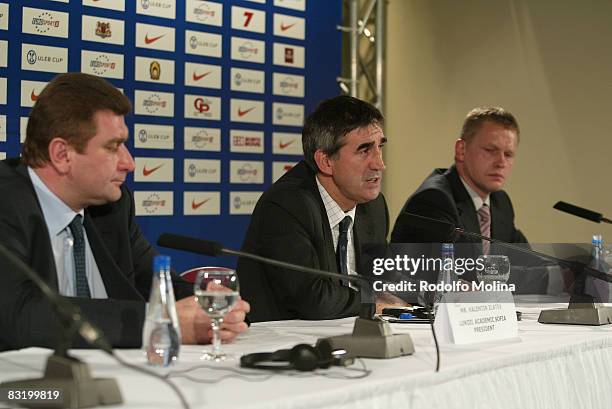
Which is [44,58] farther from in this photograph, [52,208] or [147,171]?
[52,208]

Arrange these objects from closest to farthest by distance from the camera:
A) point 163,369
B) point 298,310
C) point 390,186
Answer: point 163,369 < point 298,310 < point 390,186

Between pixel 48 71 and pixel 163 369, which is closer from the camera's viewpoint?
pixel 163 369

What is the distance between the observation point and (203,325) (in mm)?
2164

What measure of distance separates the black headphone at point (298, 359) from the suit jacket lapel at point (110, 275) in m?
0.74

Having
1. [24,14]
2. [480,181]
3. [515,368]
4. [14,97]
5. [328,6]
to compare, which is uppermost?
[328,6]

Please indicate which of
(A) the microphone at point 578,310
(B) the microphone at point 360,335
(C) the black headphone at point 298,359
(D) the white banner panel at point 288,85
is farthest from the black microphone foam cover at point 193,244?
(D) the white banner panel at point 288,85

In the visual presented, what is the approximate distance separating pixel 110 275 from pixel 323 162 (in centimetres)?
104

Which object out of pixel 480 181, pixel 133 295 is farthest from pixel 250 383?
pixel 480 181

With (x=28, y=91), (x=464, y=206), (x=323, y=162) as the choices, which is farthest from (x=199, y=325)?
(x=28, y=91)

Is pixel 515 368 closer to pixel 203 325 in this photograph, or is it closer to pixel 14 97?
pixel 203 325

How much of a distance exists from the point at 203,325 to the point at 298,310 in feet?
2.51

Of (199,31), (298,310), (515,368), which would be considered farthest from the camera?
(199,31)

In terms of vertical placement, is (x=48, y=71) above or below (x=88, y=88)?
above

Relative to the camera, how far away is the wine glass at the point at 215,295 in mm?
1982
